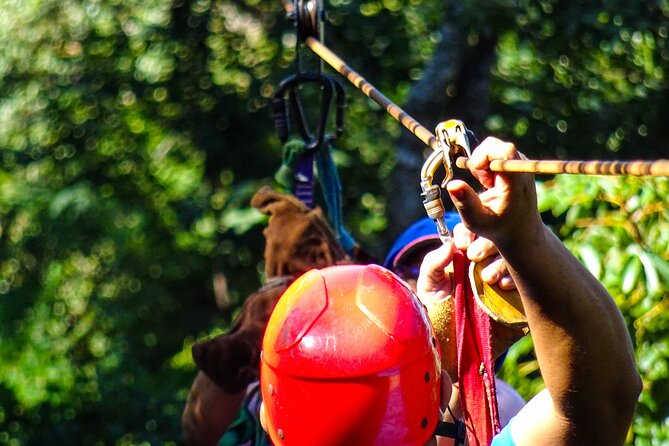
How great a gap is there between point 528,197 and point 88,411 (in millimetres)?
4524

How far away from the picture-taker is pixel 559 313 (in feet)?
5.23

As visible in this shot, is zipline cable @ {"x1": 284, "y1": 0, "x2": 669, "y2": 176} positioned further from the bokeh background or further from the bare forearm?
the bokeh background

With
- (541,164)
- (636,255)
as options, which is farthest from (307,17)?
(541,164)

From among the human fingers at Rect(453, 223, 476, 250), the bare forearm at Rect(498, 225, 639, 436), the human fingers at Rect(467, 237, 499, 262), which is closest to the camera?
the bare forearm at Rect(498, 225, 639, 436)

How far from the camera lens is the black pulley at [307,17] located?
301 centimetres

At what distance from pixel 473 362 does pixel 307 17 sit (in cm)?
135

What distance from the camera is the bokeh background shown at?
456 cm

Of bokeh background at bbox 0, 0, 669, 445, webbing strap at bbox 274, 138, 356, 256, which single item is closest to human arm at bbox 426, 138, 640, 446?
webbing strap at bbox 274, 138, 356, 256

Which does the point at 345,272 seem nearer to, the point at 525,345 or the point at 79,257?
the point at 525,345

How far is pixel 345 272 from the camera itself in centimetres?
206

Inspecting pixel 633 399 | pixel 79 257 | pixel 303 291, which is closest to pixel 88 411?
pixel 79 257

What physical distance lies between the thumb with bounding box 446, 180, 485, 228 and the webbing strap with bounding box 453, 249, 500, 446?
40cm

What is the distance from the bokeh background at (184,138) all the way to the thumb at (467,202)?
2827 millimetres

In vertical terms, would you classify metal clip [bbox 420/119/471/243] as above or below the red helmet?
above
